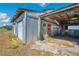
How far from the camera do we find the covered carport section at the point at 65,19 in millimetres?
8703

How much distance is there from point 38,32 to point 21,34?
0.66 metres

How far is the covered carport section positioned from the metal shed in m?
0.34

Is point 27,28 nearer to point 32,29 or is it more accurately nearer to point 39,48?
point 32,29

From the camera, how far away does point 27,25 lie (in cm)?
894

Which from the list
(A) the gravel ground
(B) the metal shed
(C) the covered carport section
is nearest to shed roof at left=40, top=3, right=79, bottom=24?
(C) the covered carport section

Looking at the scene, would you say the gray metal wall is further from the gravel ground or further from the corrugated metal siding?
the gravel ground

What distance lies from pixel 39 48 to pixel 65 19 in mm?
2053

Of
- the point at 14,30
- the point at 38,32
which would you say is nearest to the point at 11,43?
the point at 14,30

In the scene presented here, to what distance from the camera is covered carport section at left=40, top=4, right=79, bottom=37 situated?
8703 mm

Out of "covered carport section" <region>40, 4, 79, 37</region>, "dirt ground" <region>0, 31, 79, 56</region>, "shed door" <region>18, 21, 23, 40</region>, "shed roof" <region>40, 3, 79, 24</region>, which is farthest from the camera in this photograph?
"shed door" <region>18, 21, 23, 40</region>

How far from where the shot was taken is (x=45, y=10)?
8.48 m

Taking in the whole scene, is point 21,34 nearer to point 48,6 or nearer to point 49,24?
point 49,24

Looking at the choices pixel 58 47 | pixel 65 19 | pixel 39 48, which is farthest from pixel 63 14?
pixel 39 48

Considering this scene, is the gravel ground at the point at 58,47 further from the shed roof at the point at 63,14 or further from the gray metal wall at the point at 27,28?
the shed roof at the point at 63,14
